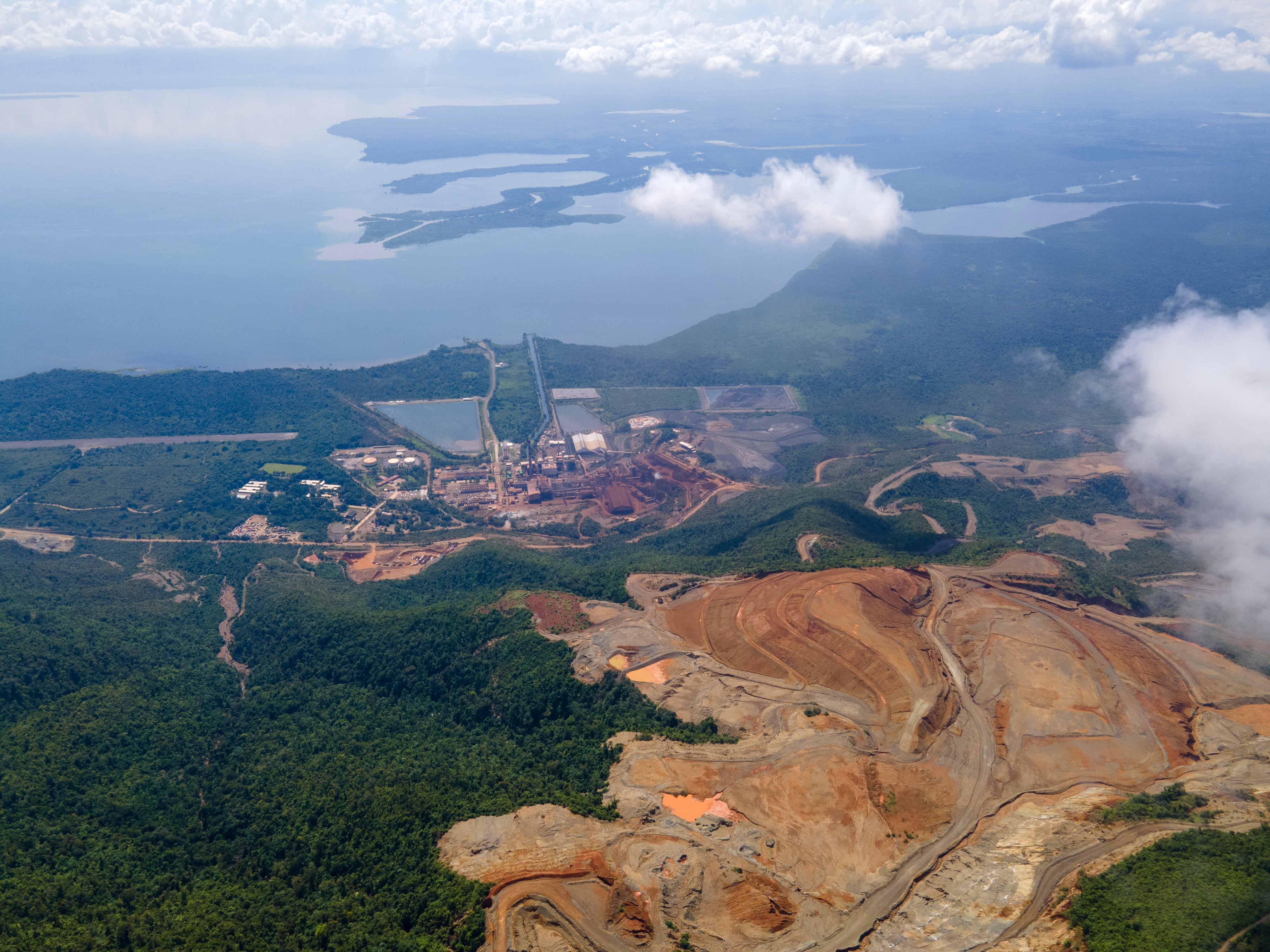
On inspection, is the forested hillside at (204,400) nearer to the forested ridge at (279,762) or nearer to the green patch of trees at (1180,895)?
the forested ridge at (279,762)

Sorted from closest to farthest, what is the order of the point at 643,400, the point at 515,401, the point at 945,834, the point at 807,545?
the point at 945,834 < the point at 807,545 < the point at 515,401 < the point at 643,400

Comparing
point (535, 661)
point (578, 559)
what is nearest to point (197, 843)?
point (535, 661)

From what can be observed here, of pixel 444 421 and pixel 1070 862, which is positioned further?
pixel 444 421

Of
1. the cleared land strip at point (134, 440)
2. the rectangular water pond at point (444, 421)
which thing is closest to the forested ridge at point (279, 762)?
the cleared land strip at point (134, 440)

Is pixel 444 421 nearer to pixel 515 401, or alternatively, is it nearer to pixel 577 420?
pixel 515 401

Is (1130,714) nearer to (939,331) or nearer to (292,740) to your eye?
(292,740)

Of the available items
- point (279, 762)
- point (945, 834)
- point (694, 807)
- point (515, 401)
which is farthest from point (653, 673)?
point (515, 401)
